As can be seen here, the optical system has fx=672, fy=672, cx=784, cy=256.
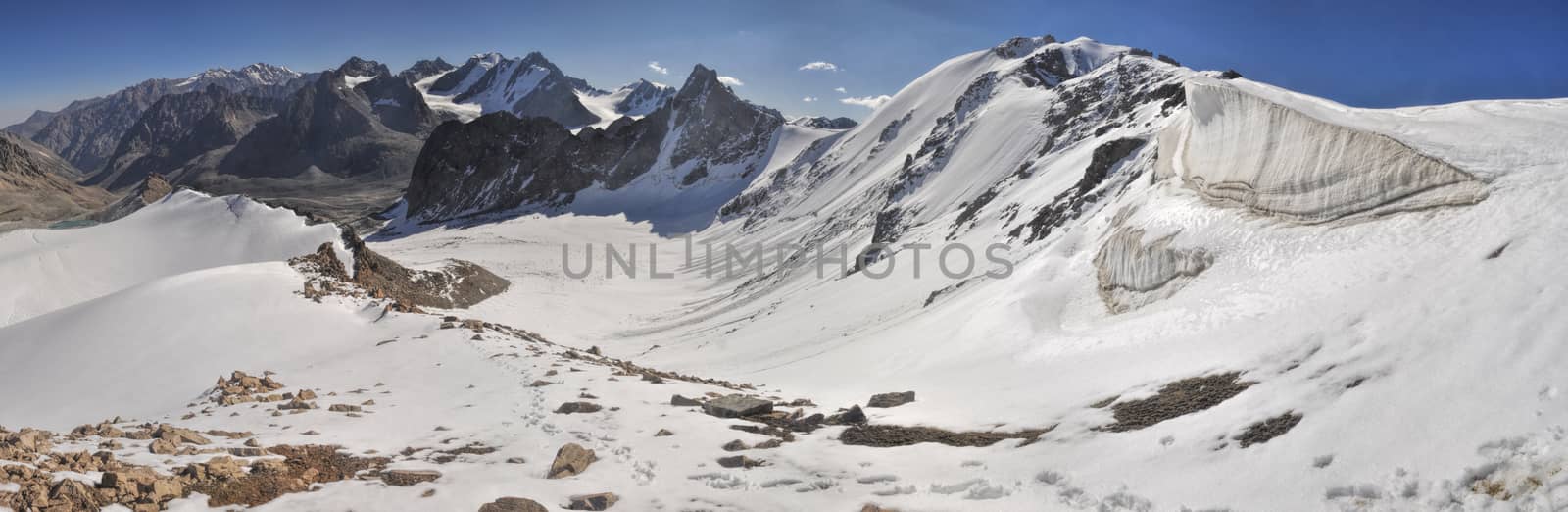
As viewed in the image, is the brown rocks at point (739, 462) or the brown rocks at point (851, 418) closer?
the brown rocks at point (739, 462)

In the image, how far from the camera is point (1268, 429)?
23.8 ft

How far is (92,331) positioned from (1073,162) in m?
40.8

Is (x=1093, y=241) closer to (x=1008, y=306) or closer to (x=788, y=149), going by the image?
(x=1008, y=306)

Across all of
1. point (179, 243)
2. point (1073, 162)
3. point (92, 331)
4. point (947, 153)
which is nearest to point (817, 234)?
point (947, 153)

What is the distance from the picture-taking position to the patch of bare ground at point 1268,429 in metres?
7.10

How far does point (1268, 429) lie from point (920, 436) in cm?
472

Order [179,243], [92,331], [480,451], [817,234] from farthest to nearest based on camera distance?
1. [817,234]
2. [179,243]
3. [92,331]
4. [480,451]

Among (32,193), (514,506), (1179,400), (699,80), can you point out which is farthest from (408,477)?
(32,193)

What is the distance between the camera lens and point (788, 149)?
147750 mm

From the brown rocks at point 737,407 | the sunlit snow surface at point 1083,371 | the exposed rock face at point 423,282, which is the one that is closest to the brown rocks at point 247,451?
the sunlit snow surface at point 1083,371

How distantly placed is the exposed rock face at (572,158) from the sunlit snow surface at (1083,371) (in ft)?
400

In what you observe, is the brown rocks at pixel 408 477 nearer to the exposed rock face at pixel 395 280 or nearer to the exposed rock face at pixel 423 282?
the exposed rock face at pixel 395 280

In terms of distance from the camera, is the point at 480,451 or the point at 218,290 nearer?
the point at 480,451

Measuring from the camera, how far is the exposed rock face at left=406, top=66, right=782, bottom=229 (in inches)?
5792
